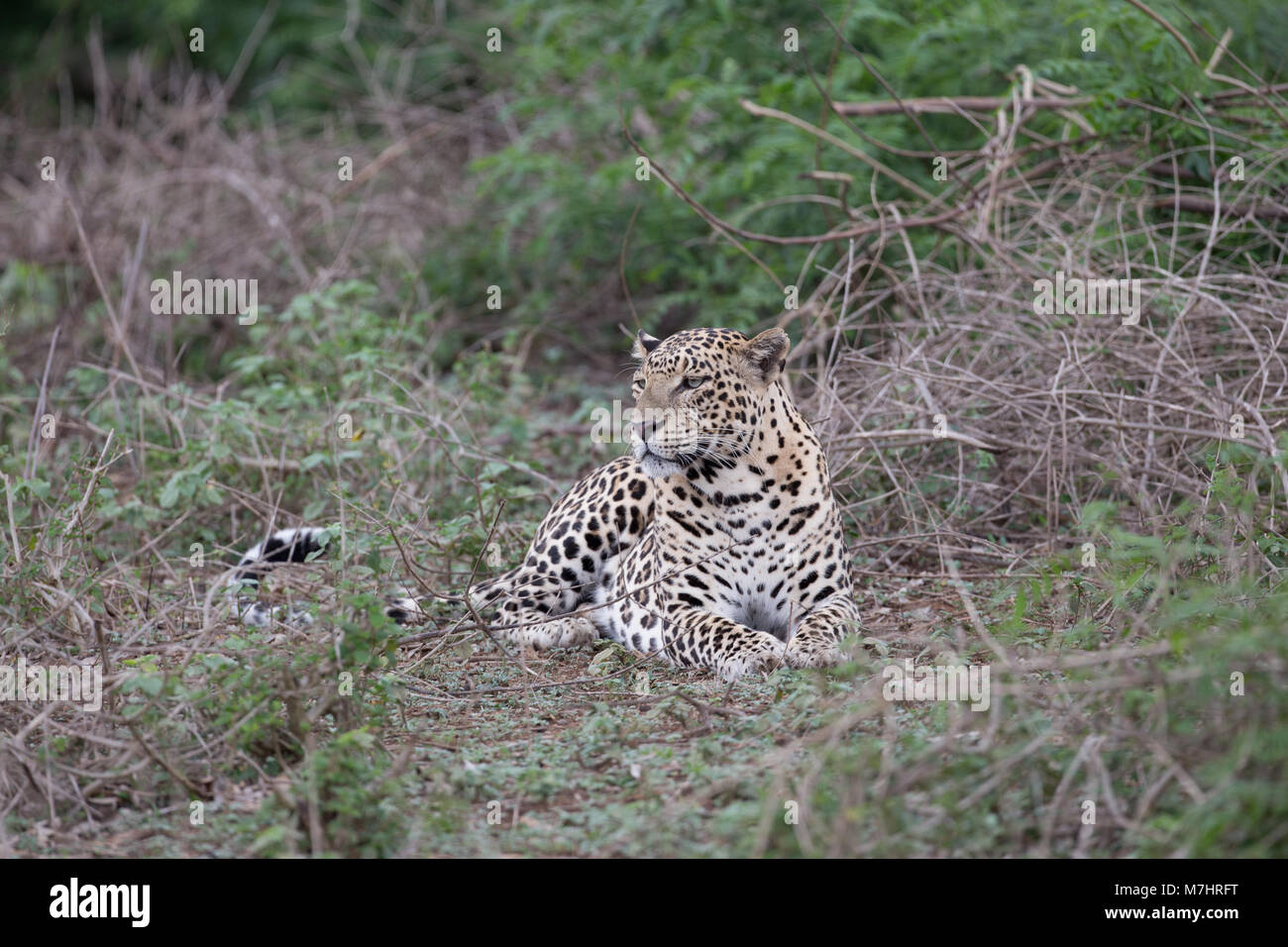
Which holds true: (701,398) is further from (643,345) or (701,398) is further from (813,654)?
(813,654)

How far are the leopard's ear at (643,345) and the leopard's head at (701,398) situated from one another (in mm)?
144

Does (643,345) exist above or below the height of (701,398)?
above

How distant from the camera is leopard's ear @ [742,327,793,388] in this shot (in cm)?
632

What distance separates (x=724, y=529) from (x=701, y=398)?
0.68m

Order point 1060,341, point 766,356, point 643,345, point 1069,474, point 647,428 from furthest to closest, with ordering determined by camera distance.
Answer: point 1060,341 < point 1069,474 < point 643,345 < point 766,356 < point 647,428

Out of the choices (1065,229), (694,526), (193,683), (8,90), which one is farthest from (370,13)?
(193,683)

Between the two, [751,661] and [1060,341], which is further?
[1060,341]

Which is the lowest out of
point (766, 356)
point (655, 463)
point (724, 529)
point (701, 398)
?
point (724, 529)

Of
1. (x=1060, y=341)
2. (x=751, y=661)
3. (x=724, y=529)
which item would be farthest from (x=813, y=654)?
(x=1060, y=341)

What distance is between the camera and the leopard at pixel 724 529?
20.3 feet

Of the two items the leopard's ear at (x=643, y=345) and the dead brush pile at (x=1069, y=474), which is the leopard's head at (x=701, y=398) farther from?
the dead brush pile at (x=1069, y=474)

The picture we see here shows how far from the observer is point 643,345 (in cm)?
674

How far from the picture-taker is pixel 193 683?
5176mm

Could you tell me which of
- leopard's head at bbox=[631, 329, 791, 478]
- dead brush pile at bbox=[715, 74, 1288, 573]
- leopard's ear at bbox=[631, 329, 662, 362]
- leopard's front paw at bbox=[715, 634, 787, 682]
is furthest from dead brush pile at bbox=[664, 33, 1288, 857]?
leopard's ear at bbox=[631, 329, 662, 362]
